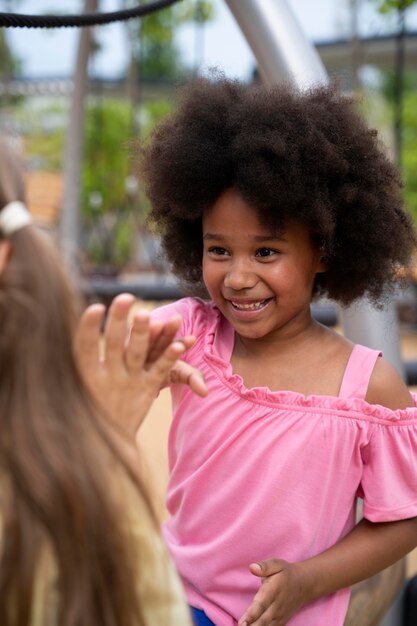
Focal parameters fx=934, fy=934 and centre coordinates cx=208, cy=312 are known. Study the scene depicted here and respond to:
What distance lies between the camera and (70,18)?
2.02 metres

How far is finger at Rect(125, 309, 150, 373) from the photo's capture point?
3.41ft

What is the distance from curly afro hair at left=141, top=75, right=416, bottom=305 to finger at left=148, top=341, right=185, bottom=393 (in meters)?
0.41

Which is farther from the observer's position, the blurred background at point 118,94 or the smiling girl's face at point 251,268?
the blurred background at point 118,94

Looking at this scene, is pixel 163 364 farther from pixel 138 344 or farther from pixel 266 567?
pixel 266 567

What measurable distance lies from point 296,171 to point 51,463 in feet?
2.37

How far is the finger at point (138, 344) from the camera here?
3.41 ft

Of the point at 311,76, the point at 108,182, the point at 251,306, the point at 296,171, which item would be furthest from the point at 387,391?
the point at 108,182

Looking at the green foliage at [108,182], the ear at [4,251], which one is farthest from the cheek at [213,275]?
the green foliage at [108,182]

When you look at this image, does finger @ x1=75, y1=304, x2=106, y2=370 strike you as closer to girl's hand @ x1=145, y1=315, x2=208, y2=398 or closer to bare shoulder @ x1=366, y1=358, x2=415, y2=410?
girl's hand @ x1=145, y1=315, x2=208, y2=398

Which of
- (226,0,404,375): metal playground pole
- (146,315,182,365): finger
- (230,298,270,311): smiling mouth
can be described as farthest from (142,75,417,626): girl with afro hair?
(226,0,404,375): metal playground pole

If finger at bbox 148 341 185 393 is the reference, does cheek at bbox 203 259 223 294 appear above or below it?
above

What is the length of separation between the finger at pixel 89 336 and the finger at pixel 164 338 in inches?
3.4

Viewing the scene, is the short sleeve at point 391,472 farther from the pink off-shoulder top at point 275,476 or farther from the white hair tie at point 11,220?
the white hair tie at point 11,220

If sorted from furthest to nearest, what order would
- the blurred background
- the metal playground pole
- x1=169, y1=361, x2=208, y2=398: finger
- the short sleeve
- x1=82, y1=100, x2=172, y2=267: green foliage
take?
x1=82, y1=100, x2=172, y2=267: green foliage → the blurred background → the metal playground pole → the short sleeve → x1=169, y1=361, x2=208, y2=398: finger
